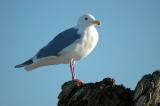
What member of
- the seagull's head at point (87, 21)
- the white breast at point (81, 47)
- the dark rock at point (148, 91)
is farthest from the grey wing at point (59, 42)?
the dark rock at point (148, 91)

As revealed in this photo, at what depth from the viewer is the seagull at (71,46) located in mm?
16734

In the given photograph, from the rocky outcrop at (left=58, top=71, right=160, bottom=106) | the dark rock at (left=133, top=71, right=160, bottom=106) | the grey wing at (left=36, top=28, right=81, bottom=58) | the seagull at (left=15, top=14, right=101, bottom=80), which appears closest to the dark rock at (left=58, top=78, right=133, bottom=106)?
the rocky outcrop at (left=58, top=71, right=160, bottom=106)

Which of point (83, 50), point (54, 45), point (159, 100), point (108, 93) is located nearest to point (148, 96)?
point (159, 100)

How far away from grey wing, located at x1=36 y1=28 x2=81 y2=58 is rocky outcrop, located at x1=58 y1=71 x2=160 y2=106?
11.7 ft

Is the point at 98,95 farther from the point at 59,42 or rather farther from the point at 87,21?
the point at 87,21

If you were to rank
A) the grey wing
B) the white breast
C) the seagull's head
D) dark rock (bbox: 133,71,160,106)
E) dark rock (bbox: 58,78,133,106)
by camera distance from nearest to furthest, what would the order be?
dark rock (bbox: 133,71,160,106) < dark rock (bbox: 58,78,133,106) < the white breast < the grey wing < the seagull's head

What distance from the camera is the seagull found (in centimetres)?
1673

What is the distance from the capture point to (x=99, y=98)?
39.5 feet

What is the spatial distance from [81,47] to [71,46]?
15.8 inches

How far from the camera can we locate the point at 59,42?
683 inches

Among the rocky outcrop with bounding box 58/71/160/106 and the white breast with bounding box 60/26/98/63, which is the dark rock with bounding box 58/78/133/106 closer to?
the rocky outcrop with bounding box 58/71/160/106

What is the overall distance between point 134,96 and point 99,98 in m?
0.99

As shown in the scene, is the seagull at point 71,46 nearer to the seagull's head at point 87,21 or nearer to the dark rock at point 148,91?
the seagull's head at point 87,21

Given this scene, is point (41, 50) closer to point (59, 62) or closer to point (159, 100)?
point (59, 62)
